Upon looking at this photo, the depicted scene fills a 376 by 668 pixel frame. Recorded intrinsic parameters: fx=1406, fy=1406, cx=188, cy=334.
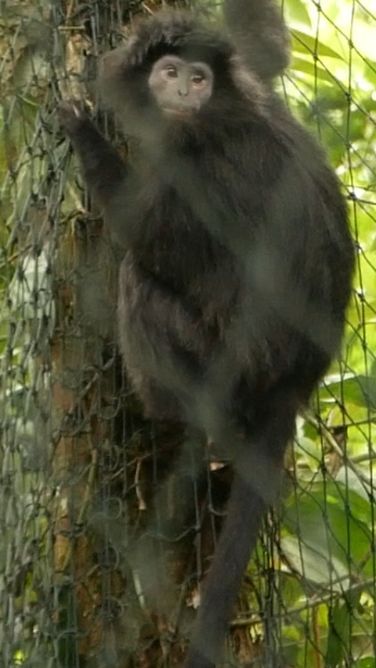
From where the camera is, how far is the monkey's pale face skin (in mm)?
2357

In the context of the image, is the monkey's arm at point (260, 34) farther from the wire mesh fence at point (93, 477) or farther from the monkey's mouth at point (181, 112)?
the monkey's mouth at point (181, 112)

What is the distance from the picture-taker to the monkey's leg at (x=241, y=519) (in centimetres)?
198

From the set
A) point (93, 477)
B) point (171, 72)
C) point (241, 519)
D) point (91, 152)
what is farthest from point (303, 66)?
point (241, 519)

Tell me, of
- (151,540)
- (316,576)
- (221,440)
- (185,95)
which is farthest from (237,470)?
(185,95)

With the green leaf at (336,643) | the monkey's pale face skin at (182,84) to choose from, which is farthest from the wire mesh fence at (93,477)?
the monkey's pale face skin at (182,84)

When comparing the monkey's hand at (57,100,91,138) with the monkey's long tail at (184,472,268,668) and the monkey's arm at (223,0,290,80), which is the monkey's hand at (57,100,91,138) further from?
the monkey's long tail at (184,472,268,668)

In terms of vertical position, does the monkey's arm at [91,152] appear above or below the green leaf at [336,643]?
above

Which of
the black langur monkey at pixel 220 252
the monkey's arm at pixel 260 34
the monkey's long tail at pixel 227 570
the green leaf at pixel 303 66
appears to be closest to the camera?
the monkey's long tail at pixel 227 570

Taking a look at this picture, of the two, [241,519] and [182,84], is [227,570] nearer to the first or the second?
[241,519]

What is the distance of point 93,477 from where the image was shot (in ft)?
7.62

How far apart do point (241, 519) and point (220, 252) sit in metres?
0.43

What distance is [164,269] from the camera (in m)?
2.28

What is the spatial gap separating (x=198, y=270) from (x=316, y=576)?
627 mm

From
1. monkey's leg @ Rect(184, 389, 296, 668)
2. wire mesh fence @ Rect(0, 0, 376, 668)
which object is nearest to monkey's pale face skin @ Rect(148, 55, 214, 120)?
wire mesh fence @ Rect(0, 0, 376, 668)
